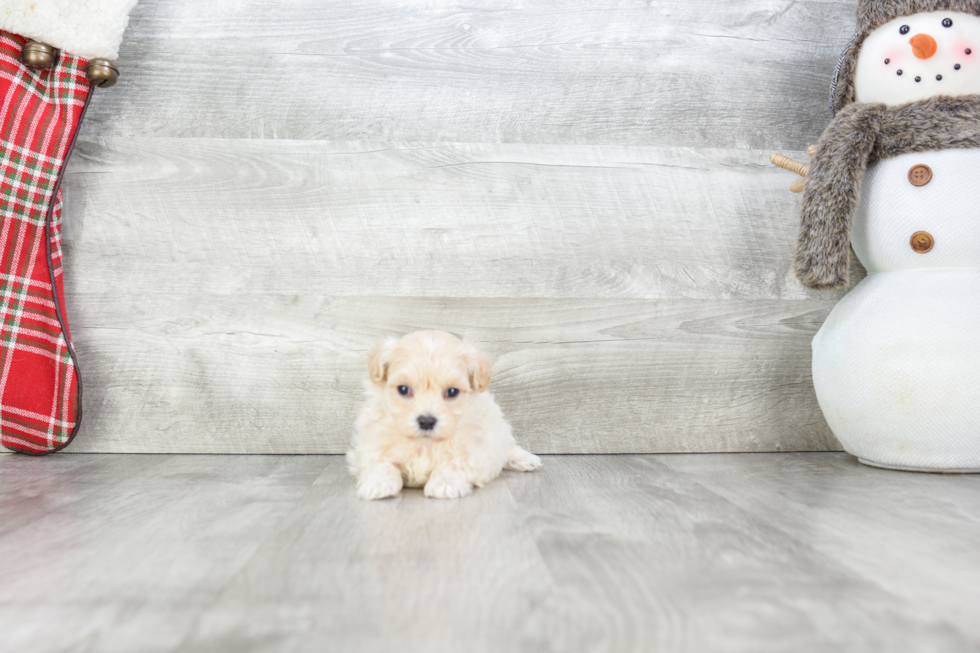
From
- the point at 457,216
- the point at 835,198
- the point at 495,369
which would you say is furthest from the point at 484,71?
the point at 835,198

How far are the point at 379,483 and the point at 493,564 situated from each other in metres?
0.35

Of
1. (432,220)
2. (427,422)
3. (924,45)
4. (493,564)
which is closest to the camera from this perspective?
(493,564)

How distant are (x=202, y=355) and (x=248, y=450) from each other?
22cm

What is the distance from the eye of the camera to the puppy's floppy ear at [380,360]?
1070mm

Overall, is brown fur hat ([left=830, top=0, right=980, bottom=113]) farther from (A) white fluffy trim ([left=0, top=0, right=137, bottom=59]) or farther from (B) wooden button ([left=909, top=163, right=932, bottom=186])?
(A) white fluffy trim ([left=0, top=0, right=137, bottom=59])

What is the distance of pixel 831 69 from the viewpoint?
147 centimetres

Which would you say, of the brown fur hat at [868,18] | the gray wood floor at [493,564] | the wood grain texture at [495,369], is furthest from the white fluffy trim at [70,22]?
the brown fur hat at [868,18]

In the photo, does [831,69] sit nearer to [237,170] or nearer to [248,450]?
[237,170]

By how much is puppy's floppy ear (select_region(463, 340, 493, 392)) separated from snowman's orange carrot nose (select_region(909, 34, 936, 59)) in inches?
37.7

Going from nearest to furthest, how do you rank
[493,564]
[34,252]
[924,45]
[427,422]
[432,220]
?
[493,564], [427,422], [924,45], [34,252], [432,220]

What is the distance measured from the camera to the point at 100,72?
49.3 inches

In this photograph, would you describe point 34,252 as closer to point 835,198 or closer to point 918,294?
point 835,198

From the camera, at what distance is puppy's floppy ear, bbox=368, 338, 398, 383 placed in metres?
1.07

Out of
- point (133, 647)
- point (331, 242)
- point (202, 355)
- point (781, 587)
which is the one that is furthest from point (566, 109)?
point (133, 647)
